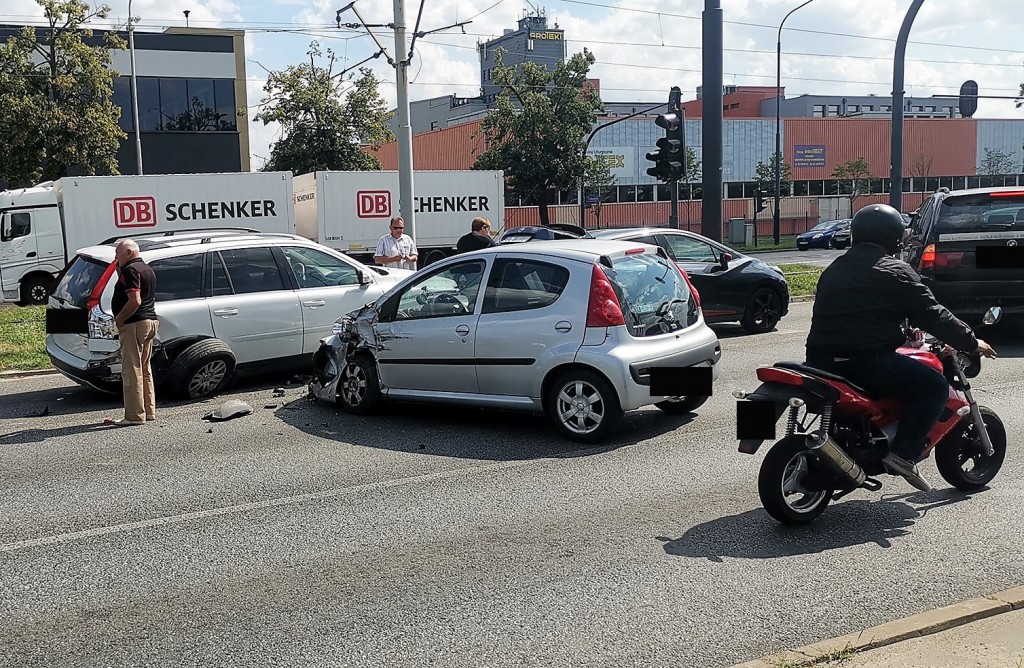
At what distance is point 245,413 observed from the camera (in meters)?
9.48

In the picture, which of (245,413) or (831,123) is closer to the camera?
(245,413)

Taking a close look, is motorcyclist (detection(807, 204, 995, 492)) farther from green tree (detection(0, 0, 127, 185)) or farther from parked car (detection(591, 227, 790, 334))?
green tree (detection(0, 0, 127, 185))

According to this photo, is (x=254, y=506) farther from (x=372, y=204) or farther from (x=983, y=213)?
(x=372, y=204)

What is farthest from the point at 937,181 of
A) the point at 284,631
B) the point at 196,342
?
the point at 284,631

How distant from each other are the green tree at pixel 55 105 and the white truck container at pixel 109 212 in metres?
4.98

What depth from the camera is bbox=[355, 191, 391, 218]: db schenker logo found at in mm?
30406

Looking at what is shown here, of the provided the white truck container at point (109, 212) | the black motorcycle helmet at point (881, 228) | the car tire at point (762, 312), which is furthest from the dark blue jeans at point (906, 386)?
the white truck container at point (109, 212)

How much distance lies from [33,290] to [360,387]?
59.3 feet

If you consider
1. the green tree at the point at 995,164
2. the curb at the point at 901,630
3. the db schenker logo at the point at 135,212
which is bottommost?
the curb at the point at 901,630

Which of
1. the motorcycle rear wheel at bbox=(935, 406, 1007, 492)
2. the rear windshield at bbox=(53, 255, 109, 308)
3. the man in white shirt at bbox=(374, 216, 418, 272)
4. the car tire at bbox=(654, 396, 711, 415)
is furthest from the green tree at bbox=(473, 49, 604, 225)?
the motorcycle rear wheel at bbox=(935, 406, 1007, 492)

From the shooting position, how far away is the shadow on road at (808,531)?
5422 mm

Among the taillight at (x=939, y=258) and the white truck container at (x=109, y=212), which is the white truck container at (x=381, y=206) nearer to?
the white truck container at (x=109, y=212)

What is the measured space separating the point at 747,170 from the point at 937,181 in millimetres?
15631

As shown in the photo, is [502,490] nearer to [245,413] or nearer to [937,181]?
[245,413]
